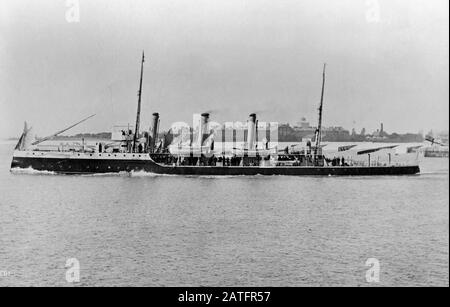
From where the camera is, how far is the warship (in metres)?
39.7

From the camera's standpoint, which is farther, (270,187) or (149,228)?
(270,187)

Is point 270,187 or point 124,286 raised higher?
point 270,187

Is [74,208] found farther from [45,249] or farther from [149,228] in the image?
[45,249]

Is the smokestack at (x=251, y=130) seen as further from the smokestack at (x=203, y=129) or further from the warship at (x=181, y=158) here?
the smokestack at (x=203, y=129)

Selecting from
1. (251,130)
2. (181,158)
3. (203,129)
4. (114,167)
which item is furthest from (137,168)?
(251,130)

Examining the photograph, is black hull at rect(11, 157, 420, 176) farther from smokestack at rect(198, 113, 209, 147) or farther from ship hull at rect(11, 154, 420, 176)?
smokestack at rect(198, 113, 209, 147)

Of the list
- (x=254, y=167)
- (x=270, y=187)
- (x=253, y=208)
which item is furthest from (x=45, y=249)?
(x=254, y=167)

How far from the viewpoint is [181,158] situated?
4228 cm

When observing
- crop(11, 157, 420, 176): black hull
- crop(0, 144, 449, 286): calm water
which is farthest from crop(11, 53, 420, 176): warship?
crop(0, 144, 449, 286): calm water

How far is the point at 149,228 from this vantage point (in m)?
18.8

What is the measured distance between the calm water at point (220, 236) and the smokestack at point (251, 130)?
1203 cm

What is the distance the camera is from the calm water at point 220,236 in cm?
1405

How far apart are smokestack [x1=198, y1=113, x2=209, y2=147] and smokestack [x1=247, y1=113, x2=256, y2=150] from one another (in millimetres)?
3414
